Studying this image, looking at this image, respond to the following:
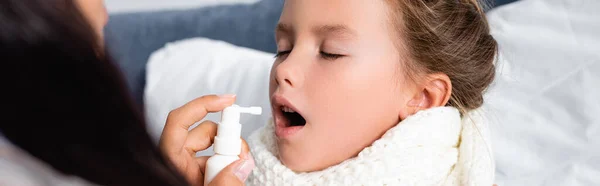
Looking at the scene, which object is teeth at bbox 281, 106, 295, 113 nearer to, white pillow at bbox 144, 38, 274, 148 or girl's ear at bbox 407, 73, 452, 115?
girl's ear at bbox 407, 73, 452, 115

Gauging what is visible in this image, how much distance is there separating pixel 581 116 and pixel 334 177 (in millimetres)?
580

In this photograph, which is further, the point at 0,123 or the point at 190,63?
the point at 190,63

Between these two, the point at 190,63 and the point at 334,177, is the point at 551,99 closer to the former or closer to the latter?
the point at 334,177

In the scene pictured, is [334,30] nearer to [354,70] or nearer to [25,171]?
[354,70]

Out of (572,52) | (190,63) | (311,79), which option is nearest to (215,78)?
(190,63)

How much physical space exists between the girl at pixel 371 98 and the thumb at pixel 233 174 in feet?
0.38

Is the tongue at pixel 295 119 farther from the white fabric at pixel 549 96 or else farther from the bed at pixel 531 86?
the white fabric at pixel 549 96

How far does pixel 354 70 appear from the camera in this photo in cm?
89

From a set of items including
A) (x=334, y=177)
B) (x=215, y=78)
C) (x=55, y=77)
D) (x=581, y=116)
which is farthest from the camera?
(x=215, y=78)

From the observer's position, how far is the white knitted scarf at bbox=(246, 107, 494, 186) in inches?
34.5

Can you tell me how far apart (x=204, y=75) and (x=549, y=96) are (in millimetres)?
795

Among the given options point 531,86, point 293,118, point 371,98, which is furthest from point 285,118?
point 531,86

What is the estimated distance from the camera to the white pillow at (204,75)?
4.87ft

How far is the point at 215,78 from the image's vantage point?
1563mm
